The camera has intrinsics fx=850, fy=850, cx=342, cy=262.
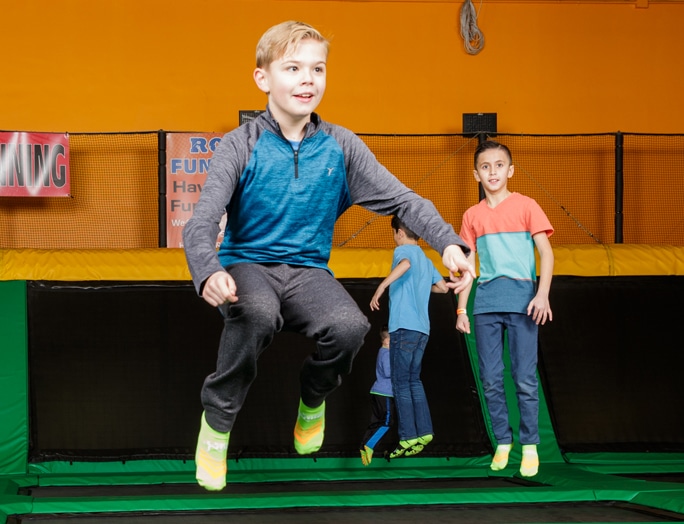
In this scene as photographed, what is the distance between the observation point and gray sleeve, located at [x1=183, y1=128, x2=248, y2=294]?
6.11 feet

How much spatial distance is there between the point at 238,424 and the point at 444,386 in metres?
1.05

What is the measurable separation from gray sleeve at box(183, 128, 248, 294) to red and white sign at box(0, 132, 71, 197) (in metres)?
4.77

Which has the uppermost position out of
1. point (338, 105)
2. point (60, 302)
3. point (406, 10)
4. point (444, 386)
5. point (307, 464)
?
point (406, 10)

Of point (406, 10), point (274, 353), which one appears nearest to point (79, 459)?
point (274, 353)

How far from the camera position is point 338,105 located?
7574 millimetres

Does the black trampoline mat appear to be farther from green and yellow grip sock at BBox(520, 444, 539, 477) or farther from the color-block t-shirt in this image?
the color-block t-shirt

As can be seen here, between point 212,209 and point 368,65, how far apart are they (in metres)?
5.92

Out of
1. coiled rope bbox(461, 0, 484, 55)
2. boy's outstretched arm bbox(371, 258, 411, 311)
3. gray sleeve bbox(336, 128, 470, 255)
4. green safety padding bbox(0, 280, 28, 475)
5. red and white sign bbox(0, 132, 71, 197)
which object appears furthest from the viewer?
coiled rope bbox(461, 0, 484, 55)

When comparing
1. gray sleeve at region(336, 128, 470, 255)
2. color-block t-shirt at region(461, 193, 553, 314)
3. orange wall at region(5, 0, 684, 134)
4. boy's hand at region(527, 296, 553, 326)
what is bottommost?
boy's hand at region(527, 296, 553, 326)

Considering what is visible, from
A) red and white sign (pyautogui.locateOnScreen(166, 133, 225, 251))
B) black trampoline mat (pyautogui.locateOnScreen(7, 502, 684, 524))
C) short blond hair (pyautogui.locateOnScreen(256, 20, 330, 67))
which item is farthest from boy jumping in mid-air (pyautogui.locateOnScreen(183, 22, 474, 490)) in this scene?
red and white sign (pyautogui.locateOnScreen(166, 133, 225, 251))

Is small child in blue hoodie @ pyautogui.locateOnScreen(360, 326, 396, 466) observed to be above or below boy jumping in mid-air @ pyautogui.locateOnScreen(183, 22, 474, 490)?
below

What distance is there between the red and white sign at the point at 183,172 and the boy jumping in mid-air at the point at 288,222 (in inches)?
179

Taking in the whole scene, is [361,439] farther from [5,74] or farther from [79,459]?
[5,74]

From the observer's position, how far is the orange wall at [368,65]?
731 cm
